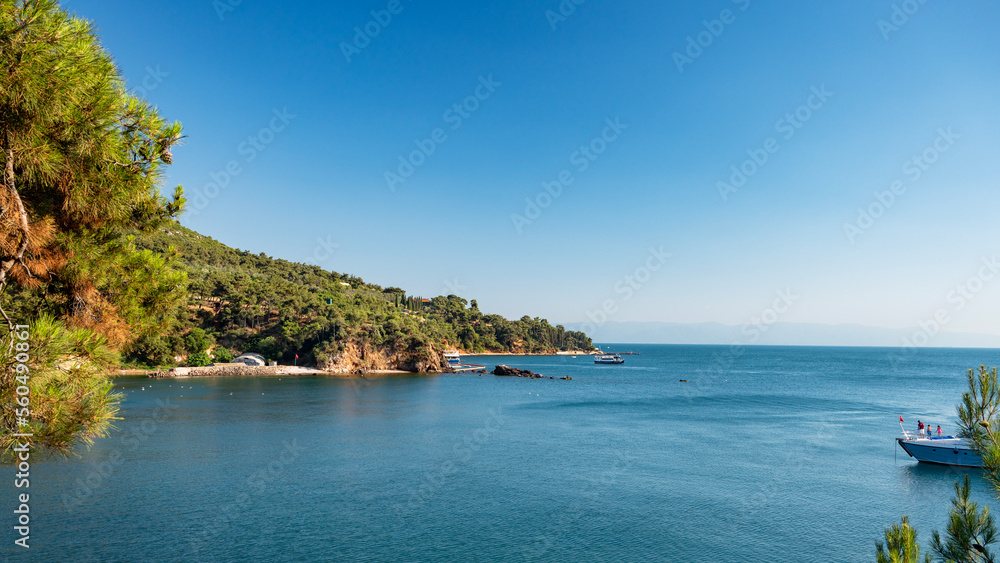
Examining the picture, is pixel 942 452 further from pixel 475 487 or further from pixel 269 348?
pixel 269 348

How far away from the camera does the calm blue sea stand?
1770 centimetres

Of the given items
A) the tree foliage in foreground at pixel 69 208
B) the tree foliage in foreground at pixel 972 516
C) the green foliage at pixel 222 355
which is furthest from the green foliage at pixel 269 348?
the tree foliage in foreground at pixel 972 516

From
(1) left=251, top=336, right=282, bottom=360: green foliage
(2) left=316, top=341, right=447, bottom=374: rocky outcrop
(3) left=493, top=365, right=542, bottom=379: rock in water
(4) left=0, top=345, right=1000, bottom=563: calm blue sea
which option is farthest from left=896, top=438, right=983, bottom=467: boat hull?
(1) left=251, top=336, right=282, bottom=360: green foliage

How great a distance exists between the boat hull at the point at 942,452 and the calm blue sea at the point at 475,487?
2.92 feet

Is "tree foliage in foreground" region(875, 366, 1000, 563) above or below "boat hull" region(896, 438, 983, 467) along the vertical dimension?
above

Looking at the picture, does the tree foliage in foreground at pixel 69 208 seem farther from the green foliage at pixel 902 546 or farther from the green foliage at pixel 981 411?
the green foliage at pixel 981 411

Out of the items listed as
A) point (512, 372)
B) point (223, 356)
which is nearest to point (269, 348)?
point (223, 356)

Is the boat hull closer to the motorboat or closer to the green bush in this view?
the motorboat

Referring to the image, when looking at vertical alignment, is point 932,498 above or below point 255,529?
above

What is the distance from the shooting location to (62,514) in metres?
19.3

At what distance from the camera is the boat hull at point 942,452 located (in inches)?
1133

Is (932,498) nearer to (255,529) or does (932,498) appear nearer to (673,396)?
(255,529)

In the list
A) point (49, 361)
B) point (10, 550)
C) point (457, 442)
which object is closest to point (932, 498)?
point (457, 442)

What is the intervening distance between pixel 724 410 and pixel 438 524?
1650 inches
